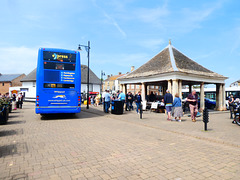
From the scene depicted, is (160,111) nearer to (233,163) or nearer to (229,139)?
(229,139)

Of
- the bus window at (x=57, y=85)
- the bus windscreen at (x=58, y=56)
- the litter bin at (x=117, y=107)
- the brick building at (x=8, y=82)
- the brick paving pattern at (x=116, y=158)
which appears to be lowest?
the brick paving pattern at (x=116, y=158)

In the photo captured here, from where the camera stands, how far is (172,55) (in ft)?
54.3

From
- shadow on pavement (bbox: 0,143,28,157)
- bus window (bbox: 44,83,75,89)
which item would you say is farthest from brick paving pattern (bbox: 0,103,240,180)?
bus window (bbox: 44,83,75,89)

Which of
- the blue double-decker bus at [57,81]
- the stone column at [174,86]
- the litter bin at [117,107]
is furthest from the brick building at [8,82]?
the stone column at [174,86]

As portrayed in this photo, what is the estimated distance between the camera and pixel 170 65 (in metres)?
14.9

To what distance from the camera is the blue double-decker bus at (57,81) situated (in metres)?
9.74

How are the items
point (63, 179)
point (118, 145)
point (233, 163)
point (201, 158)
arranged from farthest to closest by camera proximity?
point (118, 145) < point (201, 158) < point (233, 163) < point (63, 179)

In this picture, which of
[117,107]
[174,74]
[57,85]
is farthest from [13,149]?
[174,74]

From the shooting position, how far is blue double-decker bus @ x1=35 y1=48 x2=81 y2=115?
974 centimetres

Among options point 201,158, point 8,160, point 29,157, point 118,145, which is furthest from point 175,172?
point 8,160

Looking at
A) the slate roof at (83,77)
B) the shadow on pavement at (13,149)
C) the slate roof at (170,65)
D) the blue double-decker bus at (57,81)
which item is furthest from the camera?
the slate roof at (83,77)

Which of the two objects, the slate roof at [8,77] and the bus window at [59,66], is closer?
the bus window at [59,66]

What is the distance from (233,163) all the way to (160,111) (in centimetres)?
1111

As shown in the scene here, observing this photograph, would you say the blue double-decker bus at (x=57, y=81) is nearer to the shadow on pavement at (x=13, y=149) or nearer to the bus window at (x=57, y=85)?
the bus window at (x=57, y=85)
